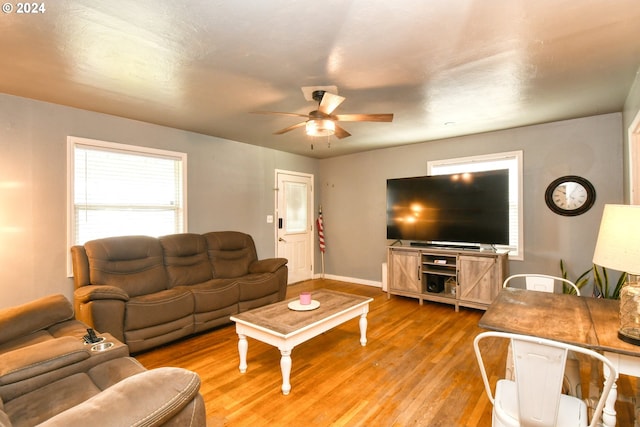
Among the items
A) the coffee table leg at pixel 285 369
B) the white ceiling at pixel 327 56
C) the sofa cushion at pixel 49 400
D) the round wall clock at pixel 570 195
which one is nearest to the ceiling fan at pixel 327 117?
the white ceiling at pixel 327 56

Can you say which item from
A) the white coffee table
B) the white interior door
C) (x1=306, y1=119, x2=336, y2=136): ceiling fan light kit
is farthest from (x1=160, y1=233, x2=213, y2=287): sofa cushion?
(x1=306, y1=119, x2=336, y2=136): ceiling fan light kit

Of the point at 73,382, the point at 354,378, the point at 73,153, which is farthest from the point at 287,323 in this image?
the point at 73,153

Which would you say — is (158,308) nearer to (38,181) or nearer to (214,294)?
(214,294)

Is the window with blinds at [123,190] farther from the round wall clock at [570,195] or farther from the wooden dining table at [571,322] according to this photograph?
the round wall clock at [570,195]

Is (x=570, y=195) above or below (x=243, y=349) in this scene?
above

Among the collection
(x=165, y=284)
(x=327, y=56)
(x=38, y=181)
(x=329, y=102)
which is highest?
(x=327, y=56)

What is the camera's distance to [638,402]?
190cm

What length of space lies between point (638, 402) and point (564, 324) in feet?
3.08

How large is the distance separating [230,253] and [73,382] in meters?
2.77

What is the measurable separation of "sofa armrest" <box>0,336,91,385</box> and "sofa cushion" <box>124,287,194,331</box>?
1.19 metres

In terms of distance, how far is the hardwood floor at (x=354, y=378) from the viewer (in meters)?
2.03

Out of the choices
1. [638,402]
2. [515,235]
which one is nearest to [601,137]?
[515,235]

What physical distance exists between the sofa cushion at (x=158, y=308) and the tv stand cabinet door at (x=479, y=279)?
3468 millimetres

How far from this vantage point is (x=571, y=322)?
1669 millimetres
